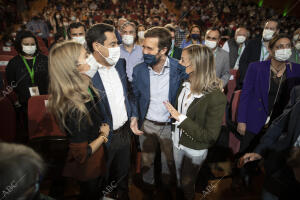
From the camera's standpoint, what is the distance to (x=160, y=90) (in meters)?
1.91

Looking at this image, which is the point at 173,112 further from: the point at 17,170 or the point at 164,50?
the point at 17,170

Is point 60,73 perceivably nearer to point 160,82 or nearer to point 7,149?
point 7,149

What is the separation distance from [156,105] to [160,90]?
17cm

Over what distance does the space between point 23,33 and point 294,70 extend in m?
3.76

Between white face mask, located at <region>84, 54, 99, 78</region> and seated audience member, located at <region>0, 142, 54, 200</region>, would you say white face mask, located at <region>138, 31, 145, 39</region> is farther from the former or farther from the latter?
seated audience member, located at <region>0, 142, 54, 200</region>

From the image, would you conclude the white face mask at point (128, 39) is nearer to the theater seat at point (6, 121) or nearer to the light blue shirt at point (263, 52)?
the theater seat at point (6, 121)

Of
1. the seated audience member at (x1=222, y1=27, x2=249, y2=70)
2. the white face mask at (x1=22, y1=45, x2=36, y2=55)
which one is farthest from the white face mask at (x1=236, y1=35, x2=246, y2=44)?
the white face mask at (x1=22, y1=45, x2=36, y2=55)

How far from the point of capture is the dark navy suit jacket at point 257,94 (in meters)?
1.98

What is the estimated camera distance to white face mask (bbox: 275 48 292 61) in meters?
1.91

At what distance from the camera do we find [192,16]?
480 inches

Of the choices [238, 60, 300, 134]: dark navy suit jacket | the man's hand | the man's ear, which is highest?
the man's ear

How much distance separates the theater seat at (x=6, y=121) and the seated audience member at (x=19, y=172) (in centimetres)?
182

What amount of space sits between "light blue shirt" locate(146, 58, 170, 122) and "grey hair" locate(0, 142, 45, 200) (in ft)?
4.48

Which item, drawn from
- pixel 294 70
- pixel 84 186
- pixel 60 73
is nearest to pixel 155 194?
pixel 84 186
